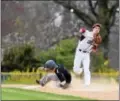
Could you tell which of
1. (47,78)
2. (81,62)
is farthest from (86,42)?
(47,78)

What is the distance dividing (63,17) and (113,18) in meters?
3.41

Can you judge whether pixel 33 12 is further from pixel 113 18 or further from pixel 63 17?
pixel 113 18

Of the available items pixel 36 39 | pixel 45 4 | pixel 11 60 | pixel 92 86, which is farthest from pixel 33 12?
pixel 92 86

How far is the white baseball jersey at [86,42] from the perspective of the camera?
7.19 feet

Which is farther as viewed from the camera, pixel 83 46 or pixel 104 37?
pixel 104 37

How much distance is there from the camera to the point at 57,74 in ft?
7.09

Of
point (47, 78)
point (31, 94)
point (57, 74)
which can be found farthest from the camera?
point (31, 94)

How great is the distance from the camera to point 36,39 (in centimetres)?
508

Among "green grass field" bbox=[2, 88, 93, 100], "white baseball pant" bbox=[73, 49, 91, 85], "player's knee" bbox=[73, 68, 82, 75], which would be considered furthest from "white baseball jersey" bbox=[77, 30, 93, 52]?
"green grass field" bbox=[2, 88, 93, 100]

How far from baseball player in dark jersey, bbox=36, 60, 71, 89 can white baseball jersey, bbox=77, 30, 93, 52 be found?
154mm

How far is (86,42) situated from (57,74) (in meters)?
0.23

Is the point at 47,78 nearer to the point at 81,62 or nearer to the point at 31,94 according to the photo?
the point at 81,62

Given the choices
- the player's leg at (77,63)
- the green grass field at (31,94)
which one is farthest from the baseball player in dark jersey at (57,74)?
the green grass field at (31,94)

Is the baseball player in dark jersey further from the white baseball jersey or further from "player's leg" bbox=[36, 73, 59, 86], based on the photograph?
the white baseball jersey
